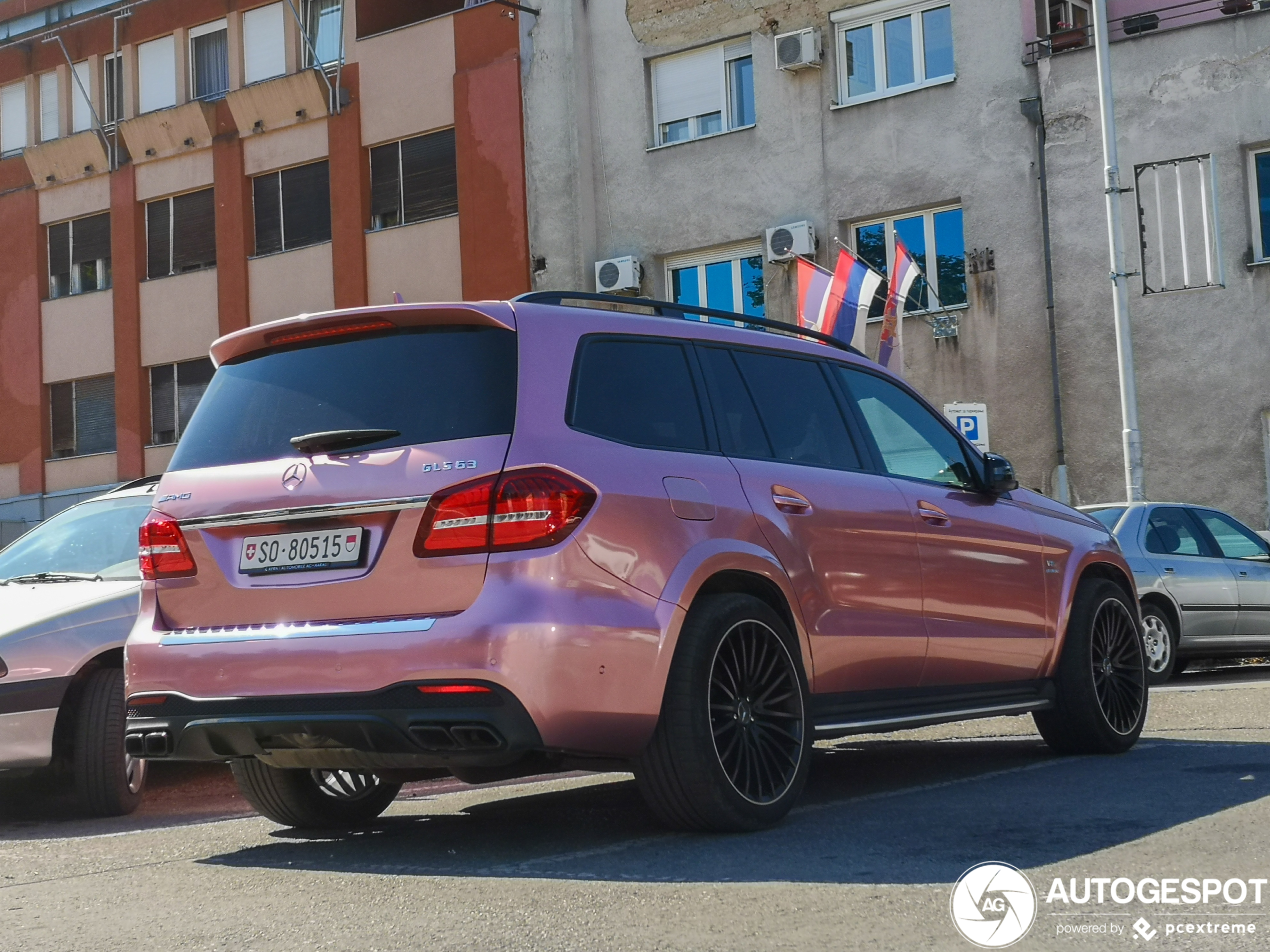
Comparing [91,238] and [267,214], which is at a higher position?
[91,238]

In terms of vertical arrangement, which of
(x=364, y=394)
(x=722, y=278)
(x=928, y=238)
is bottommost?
(x=364, y=394)

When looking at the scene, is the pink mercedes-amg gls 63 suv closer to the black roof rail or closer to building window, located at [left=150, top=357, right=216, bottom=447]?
the black roof rail

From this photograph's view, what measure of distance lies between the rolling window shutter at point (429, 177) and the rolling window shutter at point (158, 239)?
215 inches

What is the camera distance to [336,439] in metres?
5.58

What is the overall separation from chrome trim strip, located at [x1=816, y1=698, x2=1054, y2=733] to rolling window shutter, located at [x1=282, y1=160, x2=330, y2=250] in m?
22.8

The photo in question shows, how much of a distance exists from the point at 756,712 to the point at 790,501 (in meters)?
0.80

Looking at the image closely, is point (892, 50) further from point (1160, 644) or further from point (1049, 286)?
point (1160, 644)

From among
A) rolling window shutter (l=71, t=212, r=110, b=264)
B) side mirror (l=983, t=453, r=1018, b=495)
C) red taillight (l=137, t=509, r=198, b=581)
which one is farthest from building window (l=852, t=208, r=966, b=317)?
red taillight (l=137, t=509, r=198, b=581)

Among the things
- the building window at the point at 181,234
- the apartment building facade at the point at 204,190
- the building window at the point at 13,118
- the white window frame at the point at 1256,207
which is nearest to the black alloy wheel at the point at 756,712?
the white window frame at the point at 1256,207

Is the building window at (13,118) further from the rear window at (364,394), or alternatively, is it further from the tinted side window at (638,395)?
the tinted side window at (638,395)

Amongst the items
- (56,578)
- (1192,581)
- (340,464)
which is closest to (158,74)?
(1192,581)

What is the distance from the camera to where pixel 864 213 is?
78.1 feet

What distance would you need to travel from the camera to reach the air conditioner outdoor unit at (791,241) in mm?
23812

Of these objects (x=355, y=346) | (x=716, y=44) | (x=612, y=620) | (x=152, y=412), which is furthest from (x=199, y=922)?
(x=152, y=412)
